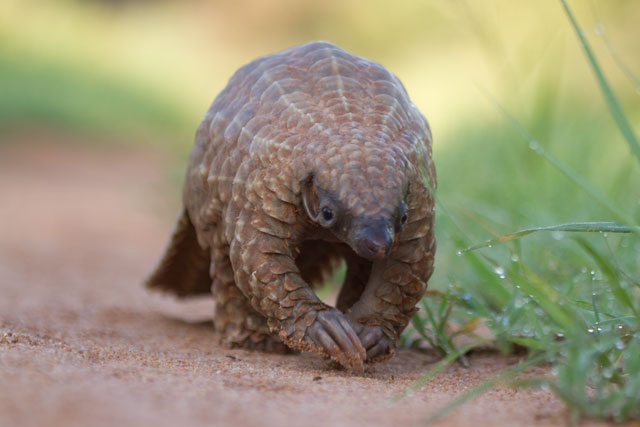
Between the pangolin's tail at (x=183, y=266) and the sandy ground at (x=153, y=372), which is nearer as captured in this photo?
the sandy ground at (x=153, y=372)

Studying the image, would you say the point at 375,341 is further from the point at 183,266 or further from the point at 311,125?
the point at 183,266

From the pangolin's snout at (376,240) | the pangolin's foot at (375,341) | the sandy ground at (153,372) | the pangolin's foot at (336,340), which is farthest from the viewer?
the pangolin's foot at (375,341)

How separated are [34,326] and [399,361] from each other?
1496 mm

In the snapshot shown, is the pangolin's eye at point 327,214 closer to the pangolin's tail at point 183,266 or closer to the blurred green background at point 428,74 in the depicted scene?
the blurred green background at point 428,74

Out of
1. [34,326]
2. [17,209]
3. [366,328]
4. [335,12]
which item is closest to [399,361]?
[366,328]

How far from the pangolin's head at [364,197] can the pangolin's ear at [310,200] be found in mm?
44

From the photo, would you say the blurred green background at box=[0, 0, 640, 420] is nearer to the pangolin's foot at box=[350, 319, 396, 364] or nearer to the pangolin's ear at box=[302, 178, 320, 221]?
the pangolin's foot at box=[350, 319, 396, 364]

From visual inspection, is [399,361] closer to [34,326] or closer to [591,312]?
[591,312]

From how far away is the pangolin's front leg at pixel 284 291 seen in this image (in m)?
2.87

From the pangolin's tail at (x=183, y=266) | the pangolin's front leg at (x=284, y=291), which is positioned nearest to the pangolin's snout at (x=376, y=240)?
the pangolin's front leg at (x=284, y=291)

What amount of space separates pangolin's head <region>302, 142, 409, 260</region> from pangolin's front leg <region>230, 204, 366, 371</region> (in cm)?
23

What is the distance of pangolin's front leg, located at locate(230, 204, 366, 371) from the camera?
287 cm

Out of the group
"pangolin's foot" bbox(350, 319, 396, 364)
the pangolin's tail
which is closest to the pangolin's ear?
"pangolin's foot" bbox(350, 319, 396, 364)

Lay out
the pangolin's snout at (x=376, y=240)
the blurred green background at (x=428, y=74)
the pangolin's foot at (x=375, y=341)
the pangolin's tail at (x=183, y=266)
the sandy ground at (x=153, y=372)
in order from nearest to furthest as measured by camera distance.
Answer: the sandy ground at (x=153, y=372), the pangolin's snout at (x=376, y=240), the pangolin's foot at (x=375, y=341), the pangolin's tail at (x=183, y=266), the blurred green background at (x=428, y=74)
